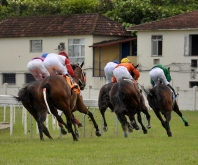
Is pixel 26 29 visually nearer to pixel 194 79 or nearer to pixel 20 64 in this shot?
pixel 20 64

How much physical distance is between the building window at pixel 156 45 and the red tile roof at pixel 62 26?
4.32 m

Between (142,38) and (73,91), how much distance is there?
30385 millimetres

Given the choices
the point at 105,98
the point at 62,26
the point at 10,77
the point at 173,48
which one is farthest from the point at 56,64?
the point at 10,77

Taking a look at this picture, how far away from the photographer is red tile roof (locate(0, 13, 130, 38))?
51.6 metres

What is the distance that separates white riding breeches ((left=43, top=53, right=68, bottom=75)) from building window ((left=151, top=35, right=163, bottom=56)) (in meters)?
29.6

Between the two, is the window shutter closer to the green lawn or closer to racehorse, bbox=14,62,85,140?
racehorse, bbox=14,62,85,140

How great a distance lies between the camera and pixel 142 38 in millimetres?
48594

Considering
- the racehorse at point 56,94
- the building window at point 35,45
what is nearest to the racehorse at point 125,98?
the racehorse at point 56,94

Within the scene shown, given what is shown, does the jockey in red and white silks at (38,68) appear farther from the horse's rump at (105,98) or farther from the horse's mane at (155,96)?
the horse's rump at (105,98)

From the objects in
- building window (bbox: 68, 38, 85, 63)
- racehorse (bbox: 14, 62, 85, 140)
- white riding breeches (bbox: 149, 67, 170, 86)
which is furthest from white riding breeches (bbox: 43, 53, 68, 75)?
building window (bbox: 68, 38, 85, 63)

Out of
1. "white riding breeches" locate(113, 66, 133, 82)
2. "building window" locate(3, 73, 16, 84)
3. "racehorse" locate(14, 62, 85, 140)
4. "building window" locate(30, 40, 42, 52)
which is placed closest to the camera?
"racehorse" locate(14, 62, 85, 140)

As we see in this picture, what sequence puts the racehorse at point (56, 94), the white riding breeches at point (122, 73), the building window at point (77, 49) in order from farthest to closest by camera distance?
the building window at point (77, 49), the white riding breeches at point (122, 73), the racehorse at point (56, 94)

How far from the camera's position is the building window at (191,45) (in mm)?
46719

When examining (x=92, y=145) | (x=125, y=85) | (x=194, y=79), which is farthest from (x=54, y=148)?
(x=194, y=79)
